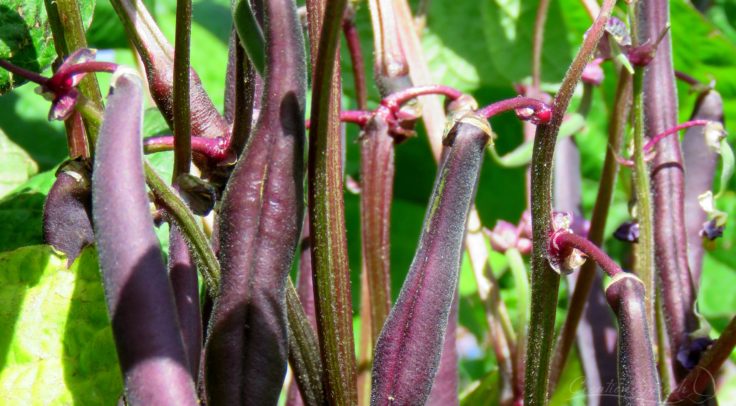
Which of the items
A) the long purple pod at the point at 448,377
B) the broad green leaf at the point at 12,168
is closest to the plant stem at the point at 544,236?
the long purple pod at the point at 448,377

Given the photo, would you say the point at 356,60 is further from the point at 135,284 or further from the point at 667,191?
the point at 135,284

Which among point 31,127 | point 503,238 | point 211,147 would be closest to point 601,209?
point 503,238

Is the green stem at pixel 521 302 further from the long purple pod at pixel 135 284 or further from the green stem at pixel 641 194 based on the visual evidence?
the long purple pod at pixel 135 284

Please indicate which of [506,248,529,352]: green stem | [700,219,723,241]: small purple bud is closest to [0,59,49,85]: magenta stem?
[506,248,529,352]: green stem

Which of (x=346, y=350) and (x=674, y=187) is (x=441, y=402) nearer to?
(x=346, y=350)

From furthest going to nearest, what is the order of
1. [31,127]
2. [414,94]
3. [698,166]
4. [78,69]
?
[31,127], [698,166], [414,94], [78,69]

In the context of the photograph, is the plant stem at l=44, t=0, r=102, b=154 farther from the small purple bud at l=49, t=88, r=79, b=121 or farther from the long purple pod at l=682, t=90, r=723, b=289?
the long purple pod at l=682, t=90, r=723, b=289
